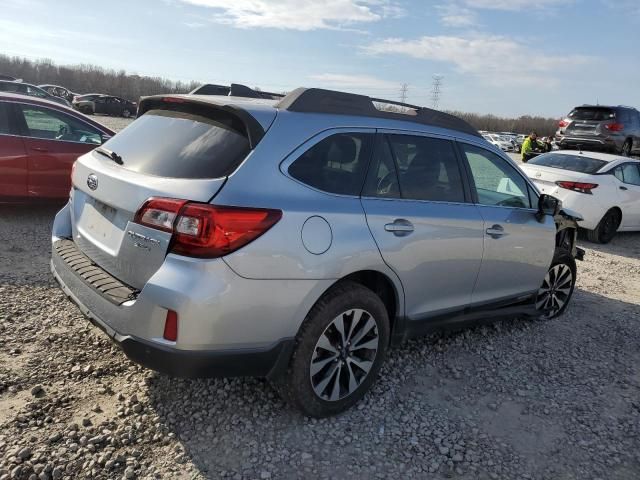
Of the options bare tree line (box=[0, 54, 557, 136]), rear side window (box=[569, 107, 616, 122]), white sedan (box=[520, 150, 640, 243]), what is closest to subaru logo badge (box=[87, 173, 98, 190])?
white sedan (box=[520, 150, 640, 243])

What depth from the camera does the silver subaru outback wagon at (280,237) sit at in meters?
2.53

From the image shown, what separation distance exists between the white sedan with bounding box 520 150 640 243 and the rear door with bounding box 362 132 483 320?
218 inches

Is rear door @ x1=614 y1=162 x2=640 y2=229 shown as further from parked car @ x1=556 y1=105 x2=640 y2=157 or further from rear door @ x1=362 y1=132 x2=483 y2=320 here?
rear door @ x1=362 y1=132 x2=483 y2=320

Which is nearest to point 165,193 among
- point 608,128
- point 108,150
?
point 108,150

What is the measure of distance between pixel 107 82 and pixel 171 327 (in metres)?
85.8

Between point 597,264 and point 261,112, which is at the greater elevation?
point 261,112

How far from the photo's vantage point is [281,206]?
2664mm

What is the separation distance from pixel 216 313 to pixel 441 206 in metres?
1.81

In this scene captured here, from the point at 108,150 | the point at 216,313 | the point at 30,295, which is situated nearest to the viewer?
the point at 216,313

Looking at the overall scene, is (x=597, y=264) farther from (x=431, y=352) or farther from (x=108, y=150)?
(x=108, y=150)

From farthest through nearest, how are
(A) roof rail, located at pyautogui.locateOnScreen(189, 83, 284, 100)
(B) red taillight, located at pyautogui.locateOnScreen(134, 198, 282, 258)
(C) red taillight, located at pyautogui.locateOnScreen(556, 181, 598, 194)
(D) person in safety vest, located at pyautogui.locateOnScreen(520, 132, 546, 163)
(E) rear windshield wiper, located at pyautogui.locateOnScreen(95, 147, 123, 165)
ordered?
(D) person in safety vest, located at pyautogui.locateOnScreen(520, 132, 546, 163) < (C) red taillight, located at pyautogui.locateOnScreen(556, 181, 598, 194) < (A) roof rail, located at pyautogui.locateOnScreen(189, 83, 284, 100) < (E) rear windshield wiper, located at pyautogui.locateOnScreen(95, 147, 123, 165) < (B) red taillight, located at pyautogui.locateOnScreen(134, 198, 282, 258)

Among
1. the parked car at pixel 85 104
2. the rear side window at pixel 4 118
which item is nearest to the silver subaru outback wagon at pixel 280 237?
the rear side window at pixel 4 118

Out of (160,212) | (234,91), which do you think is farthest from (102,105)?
(160,212)

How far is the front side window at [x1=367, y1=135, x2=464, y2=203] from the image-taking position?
3.31 m
